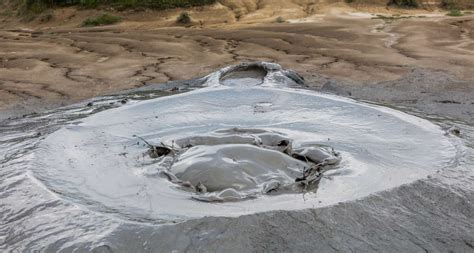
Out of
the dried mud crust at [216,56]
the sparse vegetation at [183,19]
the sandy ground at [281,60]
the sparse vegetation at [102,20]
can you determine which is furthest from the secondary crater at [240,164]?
the sparse vegetation at [102,20]

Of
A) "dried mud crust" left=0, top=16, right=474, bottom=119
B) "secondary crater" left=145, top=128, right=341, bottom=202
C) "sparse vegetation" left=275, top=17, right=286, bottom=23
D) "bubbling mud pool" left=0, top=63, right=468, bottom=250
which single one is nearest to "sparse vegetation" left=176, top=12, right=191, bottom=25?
"sparse vegetation" left=275, top=17, right=286, bottom=23

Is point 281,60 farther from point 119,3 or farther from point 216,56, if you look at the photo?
point 119,3

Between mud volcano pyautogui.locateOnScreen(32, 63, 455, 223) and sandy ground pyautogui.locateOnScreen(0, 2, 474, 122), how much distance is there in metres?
1.10

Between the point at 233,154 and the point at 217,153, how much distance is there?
0.11 metres

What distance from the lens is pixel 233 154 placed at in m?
3.99

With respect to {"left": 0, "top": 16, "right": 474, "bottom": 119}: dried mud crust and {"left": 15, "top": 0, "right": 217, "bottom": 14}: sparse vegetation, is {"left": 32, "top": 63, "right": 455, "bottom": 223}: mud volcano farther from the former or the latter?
{"left": 15, "top": 0, "right": 217, "bottom": 14}: sparse vegetation

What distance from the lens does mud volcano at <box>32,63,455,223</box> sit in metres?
3.31

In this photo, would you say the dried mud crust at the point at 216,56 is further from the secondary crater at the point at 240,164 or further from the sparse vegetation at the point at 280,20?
the sparse vegetation at the point at 280,20

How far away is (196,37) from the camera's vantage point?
1150cm

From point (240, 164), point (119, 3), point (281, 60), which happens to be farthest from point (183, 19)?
point (240, 164)

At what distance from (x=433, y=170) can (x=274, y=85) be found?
9.42 ft

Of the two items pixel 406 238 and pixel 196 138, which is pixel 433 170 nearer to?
pixel 406 238

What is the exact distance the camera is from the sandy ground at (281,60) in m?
6.55

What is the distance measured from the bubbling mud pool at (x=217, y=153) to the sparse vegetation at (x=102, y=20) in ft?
38.4
